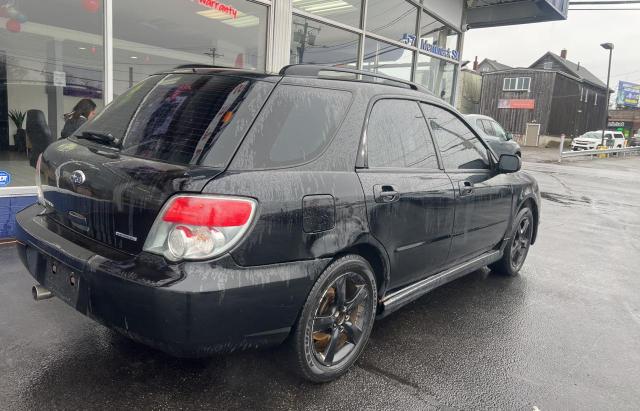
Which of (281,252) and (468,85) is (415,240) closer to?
(281,252)

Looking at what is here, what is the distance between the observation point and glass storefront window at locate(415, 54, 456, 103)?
12375 mm

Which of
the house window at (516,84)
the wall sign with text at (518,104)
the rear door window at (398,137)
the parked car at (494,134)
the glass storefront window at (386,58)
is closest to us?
the rear door window at (398,137)

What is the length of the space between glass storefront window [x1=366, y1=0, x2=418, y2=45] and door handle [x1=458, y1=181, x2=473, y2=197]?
7.41 metres

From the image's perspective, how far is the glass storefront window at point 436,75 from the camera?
1238cm

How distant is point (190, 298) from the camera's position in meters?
2.03

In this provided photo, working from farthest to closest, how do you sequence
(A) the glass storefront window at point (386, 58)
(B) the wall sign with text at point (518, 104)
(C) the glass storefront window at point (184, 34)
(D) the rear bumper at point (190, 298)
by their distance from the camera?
(B) the wall sign with text at point (518, 104), (A) the glass storefront window at point (386, 58), (C) the glass storefront window at point (184, 34), (D) the rear bumper at point (190, 298)

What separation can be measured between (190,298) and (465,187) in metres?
2.35

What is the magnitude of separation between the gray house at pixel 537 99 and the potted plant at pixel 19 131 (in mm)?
44562

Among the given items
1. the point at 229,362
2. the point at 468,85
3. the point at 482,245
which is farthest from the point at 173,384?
the point at 468,85

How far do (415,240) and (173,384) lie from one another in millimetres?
1660

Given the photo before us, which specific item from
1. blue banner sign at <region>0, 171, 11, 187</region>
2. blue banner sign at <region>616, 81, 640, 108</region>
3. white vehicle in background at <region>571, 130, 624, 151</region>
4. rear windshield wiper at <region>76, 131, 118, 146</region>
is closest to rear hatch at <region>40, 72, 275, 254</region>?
rear windshield wiper at <region>76, 131, 118, 146</region>

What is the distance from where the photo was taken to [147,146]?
8.09 ft

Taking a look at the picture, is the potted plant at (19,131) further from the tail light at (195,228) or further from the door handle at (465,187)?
the door handle at (465,187)

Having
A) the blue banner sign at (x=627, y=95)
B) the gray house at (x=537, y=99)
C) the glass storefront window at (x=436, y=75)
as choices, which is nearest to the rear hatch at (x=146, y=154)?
the glass storefront window at (x=436, y=75)
